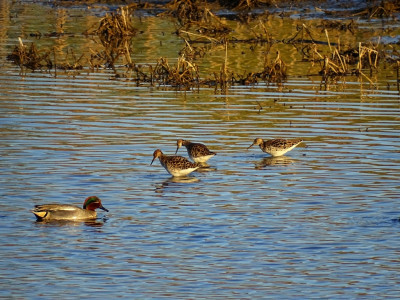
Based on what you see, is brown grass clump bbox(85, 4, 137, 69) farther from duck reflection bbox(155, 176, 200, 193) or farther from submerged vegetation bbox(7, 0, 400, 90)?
duck reflection bbox(155, 176, 200, 193)

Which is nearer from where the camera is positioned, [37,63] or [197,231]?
[197,231]

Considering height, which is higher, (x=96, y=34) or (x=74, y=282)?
(x=96, y=34)

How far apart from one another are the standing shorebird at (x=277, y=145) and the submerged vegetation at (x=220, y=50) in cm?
908

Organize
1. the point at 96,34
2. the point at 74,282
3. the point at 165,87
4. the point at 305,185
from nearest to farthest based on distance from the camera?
the point at 74,282 → the point at 305,185 → the point at 165,87 → the point at 96,34

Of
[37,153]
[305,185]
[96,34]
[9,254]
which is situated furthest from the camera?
[96,34]

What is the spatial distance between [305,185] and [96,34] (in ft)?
80.5

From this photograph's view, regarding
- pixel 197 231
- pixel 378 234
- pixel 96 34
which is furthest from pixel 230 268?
pixel 96 34

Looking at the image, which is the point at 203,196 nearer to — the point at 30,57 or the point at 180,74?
the point at 180,74

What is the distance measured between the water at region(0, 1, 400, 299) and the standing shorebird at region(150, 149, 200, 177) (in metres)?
0.19

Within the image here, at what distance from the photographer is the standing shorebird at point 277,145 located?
19.4 metres

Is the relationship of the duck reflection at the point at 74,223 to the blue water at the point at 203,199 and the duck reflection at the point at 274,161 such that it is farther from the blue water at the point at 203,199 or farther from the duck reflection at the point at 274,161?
the duck reflection at the point at 274,161

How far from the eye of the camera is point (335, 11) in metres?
43.8

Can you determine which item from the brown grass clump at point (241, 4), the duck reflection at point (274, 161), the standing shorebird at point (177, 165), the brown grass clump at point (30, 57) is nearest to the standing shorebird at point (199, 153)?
the standing shorebird at point (177, 165)

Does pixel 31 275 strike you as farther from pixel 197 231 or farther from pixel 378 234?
pixel 378 234
